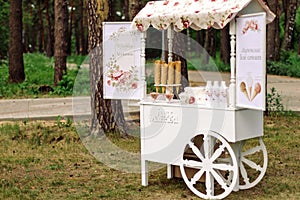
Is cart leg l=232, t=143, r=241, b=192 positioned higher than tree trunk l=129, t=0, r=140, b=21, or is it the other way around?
tree trunk l=129, t=0, r=140, b=21

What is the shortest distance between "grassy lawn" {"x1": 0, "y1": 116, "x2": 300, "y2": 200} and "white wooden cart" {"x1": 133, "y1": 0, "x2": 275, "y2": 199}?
0.26m

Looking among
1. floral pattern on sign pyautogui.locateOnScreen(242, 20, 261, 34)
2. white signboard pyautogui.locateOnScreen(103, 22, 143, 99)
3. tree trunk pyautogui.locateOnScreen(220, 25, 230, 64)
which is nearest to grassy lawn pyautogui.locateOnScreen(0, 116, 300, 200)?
white signboard pyautogui.locateOnScreen(103, 22, 143, 99)

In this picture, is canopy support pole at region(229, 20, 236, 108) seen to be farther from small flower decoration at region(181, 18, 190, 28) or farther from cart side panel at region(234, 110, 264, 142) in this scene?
small flower decoration at region(181, 18, 190, 28)

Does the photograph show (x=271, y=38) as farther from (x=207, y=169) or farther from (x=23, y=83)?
(x=207, y=169)

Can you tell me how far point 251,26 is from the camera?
6.00m

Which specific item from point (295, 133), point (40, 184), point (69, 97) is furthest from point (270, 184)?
point (69, 97)

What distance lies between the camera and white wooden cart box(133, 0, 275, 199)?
6371 millimetres

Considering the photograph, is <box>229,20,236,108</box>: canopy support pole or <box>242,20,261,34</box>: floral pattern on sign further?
<box>229,20,236,108</box>: canopy support pole

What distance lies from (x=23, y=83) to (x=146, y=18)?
507 inches

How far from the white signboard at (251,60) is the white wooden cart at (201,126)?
0.11 meters

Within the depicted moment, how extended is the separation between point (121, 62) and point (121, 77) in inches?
9.9

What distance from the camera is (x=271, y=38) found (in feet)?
83.4

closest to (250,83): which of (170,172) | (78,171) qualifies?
(170,172)

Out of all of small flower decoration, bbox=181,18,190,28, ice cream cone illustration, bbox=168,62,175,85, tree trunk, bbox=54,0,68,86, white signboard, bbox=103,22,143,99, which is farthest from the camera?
tree trunk, bbox=54,0,68,86
